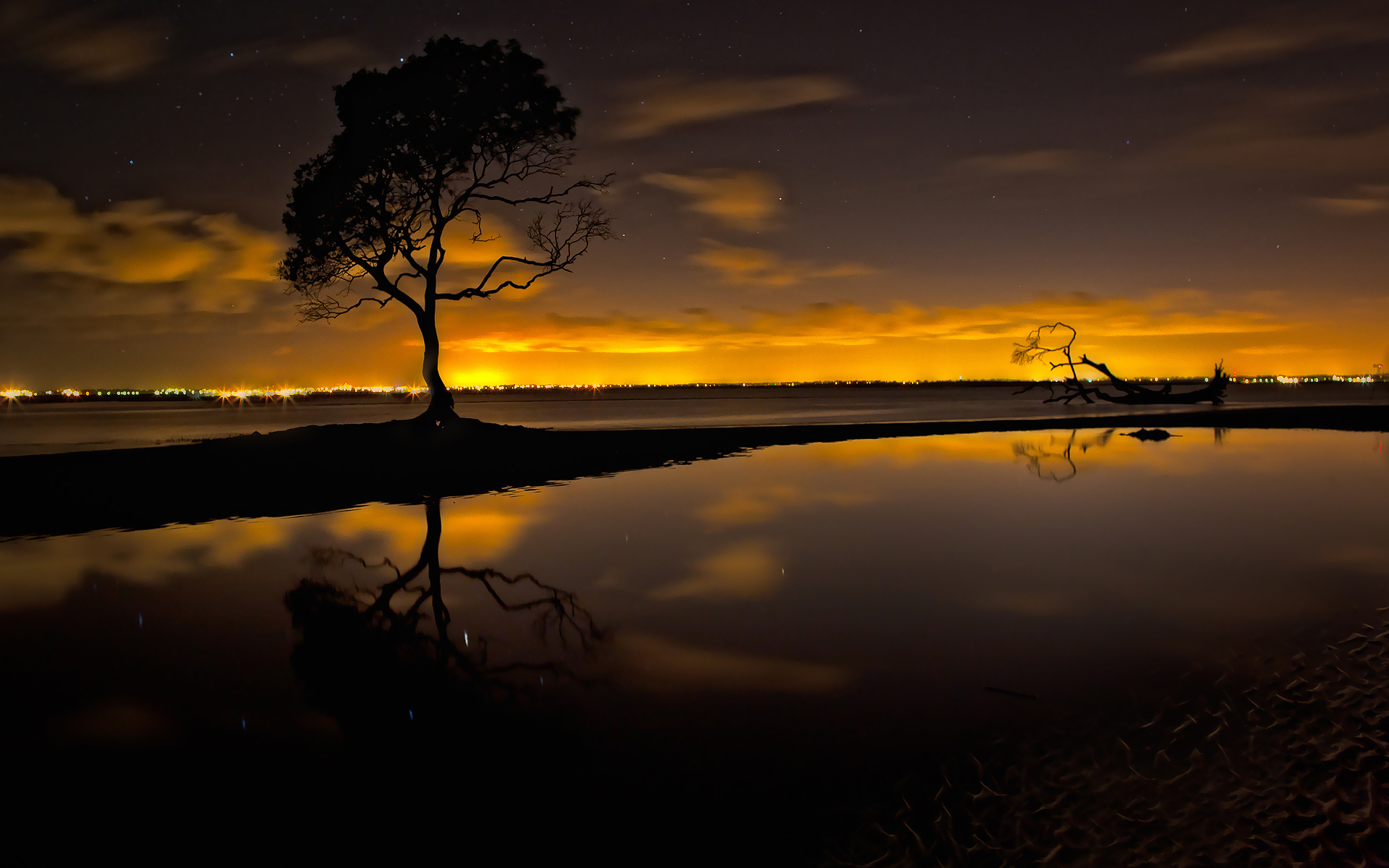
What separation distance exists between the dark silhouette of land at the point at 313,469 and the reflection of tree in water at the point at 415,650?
7587mm

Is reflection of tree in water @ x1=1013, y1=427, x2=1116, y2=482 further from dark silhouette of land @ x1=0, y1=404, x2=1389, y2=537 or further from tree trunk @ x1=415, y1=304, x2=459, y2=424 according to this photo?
tree trunk @ x1=415, y1=304, x2=459, y2=424

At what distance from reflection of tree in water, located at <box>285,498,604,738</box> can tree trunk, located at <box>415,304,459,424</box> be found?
64.2 ft

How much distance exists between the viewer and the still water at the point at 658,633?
16.0ft

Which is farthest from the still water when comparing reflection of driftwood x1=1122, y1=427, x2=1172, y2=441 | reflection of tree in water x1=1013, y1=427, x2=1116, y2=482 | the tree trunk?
reflection of driftwood x1=1122, y1=427, x2=1172, y2=441

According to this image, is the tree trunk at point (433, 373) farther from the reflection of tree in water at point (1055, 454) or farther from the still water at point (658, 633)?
the reflection of tree in water at point (1055, 454)

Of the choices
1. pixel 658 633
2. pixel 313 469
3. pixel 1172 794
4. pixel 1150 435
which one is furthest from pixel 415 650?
pixel 1150 435

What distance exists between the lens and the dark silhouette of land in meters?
15.5

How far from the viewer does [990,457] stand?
24.7 meters

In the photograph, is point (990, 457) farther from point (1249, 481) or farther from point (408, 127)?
point (408, 127)

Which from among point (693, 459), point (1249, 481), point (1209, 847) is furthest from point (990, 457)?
point (1209, 847)

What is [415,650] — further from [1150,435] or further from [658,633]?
[1150,435]

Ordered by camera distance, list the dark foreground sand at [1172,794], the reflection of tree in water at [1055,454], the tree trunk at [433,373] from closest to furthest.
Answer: the dark foreground sand at [1172,794] < the reflection of tree in water at [1055,454] < the tree trunk at [433,373]

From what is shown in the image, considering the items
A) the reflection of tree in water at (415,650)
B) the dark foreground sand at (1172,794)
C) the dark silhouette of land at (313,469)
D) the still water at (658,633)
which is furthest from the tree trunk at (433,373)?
the dark foreground sand at (1172,794)

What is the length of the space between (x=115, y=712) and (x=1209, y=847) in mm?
7298
